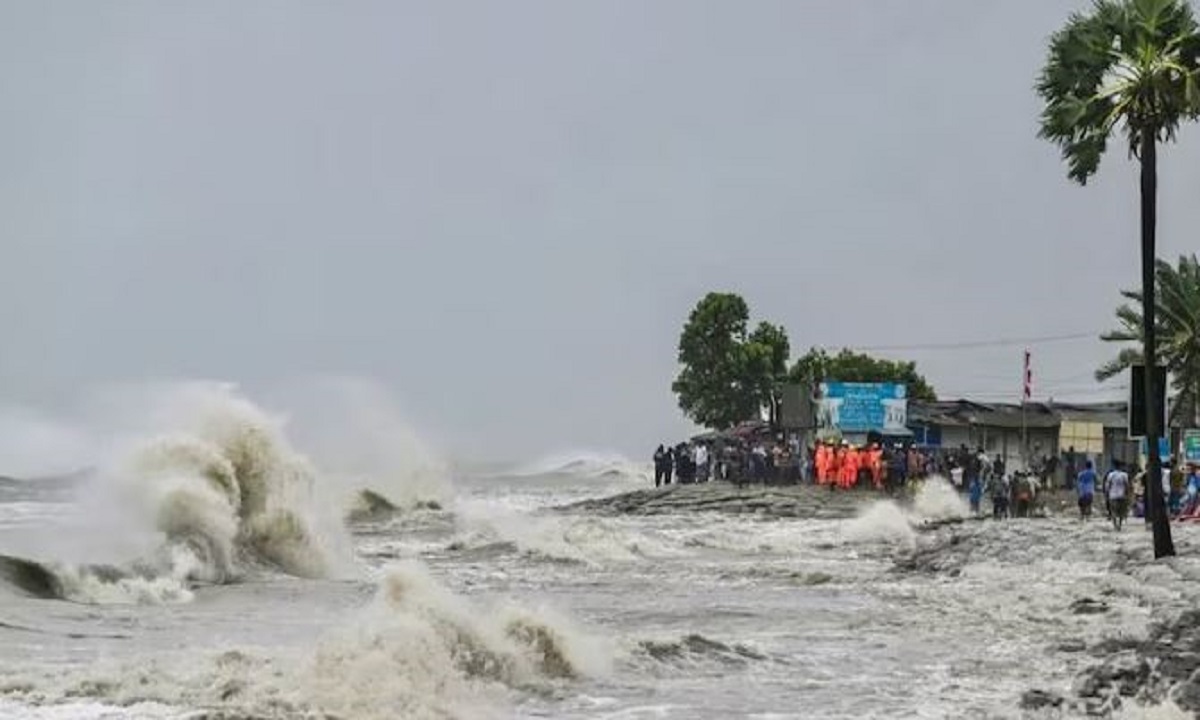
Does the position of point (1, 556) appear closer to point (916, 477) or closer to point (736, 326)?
point (916, 477)

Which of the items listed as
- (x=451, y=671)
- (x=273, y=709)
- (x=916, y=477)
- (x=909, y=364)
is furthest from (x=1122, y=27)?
(x=909, y=364)

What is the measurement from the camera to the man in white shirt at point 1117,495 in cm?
2472

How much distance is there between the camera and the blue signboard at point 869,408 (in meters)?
54.0

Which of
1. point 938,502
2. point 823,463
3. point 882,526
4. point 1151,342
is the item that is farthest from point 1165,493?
point 823,463

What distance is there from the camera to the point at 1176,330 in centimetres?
4141

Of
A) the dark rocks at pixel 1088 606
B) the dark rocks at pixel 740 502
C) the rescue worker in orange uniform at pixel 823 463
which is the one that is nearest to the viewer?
the dark rocks at pixel 1088 606

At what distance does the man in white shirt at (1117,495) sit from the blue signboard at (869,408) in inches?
1128

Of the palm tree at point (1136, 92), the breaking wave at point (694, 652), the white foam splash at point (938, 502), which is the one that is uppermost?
the palm tree at point (1136, 92)

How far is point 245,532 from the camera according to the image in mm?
24344

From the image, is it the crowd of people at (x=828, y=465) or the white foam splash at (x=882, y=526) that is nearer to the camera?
the white foam splash at (x=882, y=526)

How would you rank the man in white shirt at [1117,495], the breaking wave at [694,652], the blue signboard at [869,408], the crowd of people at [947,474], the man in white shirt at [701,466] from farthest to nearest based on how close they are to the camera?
the blue signboard at [869,408] < the man in white shirt at [701,466] < the crowd of people at [947,474] < the man in white shirt at [1117,495] < the breaking wave at [694,652]

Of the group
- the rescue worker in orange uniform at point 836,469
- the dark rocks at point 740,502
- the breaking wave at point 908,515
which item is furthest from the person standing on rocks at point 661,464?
the breaking wave at point 908,515

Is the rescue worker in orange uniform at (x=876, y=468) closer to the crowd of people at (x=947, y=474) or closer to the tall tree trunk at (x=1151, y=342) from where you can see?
the crowd of people at (x=947, y=474)

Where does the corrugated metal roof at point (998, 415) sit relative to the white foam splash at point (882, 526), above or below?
above
